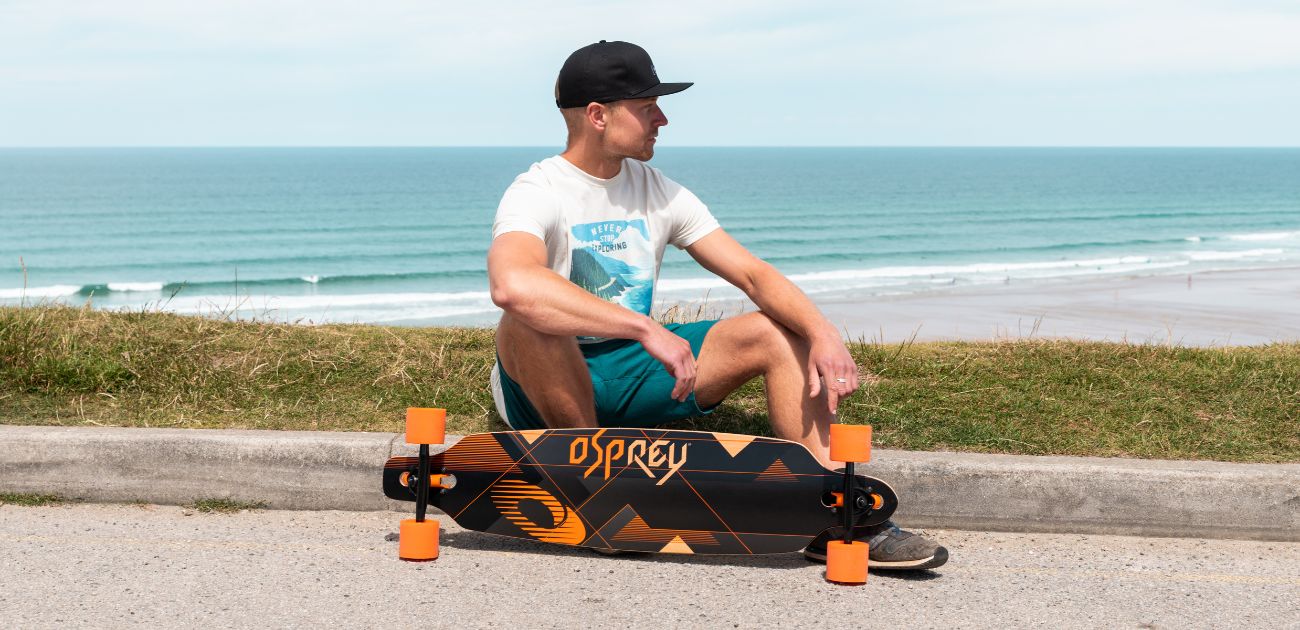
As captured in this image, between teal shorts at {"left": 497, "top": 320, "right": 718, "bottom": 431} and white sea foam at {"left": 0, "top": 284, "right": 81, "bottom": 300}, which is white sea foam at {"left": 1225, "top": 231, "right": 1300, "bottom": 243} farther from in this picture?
teal shorts at {"left": 497, "top": 320, "right": 718, "bottom": 431}

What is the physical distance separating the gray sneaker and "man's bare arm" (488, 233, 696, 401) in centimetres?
69

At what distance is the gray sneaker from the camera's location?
3.26 meters

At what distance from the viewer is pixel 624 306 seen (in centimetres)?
374

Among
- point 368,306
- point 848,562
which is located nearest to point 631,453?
point 848,562

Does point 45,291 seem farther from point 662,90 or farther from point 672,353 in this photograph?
point 672,353

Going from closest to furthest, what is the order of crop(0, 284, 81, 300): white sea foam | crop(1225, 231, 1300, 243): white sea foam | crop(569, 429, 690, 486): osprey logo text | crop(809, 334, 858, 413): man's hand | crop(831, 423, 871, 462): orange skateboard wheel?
crop(831, 423, 871, 462): orange skateboard wheel → crop(809, 334, 858, 413): man's hand → crop(569, 429, 690, 486): osprey logo text → crop(0, 284, 81, 300): white sea foam → crop(1225, 231, 1300, 243): white sea foam

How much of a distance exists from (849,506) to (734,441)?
1.40 feet

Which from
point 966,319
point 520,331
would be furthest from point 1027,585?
point 966,319

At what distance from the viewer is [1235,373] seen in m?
5.02

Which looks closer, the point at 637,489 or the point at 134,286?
the point at 637,489

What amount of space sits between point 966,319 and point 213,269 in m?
23.5

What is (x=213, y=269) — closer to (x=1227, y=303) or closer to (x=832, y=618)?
(x=1227, y=303)

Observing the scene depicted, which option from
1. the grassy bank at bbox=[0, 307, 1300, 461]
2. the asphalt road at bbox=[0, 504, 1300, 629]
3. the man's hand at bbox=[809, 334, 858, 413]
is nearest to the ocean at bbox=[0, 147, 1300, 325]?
the grassy bank at bbox=[0, 307, 1300, 461]

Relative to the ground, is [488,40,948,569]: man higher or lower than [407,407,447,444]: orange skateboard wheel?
higher
